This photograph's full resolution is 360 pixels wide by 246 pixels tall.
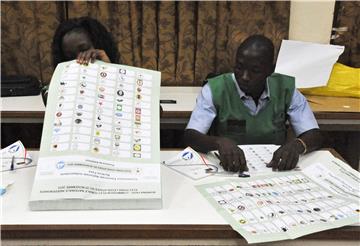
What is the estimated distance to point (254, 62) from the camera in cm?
155

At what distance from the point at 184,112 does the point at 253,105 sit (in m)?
0.49

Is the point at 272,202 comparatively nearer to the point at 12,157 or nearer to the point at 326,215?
the point at 326,215

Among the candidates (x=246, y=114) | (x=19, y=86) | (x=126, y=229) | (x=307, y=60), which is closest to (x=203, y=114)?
(x=246, y=114)

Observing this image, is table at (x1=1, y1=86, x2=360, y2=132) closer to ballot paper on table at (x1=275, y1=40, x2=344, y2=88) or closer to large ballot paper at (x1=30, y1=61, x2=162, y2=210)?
ballot paper on table at (x1=275, y1=40, x2=344, y2=88)

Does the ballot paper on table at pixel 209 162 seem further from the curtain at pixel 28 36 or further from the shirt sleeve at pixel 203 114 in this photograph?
the curtain at pixel 28 36

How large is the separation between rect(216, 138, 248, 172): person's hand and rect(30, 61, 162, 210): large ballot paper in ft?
0.77

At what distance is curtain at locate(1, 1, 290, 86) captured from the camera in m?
2.49

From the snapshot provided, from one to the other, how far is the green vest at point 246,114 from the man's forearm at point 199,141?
0.19m

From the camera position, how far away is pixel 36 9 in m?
2.49

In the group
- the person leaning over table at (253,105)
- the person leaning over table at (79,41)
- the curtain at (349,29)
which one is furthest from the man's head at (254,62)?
the curtain at (349,29)

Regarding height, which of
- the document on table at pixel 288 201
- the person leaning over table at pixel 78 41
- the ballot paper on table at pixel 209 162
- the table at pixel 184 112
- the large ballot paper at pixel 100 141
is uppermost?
the person leaning over table at pixel 78 41

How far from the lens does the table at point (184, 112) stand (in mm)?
2066

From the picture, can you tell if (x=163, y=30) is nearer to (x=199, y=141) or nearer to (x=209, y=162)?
(x=199, y=141)

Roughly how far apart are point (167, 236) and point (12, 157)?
634 mm
